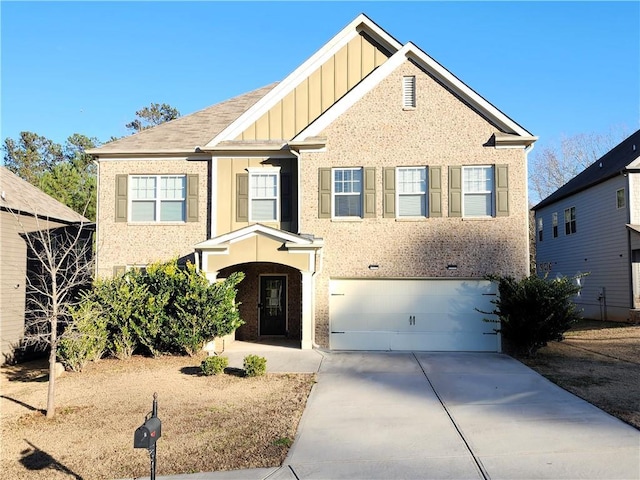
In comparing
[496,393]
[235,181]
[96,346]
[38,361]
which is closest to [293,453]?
[496,393]

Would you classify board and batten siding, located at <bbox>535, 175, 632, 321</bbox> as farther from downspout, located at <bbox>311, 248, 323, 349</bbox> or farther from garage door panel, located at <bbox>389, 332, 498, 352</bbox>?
downspout, located at <bbox>311, 248, 323, 349</bbox>

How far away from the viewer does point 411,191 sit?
1394cm

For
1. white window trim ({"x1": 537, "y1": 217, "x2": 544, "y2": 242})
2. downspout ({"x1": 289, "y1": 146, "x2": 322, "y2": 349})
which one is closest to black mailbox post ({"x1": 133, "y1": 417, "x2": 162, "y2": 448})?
downspout ({"x1": 289, "y1": 146, "x2": 322, "y2": 349})

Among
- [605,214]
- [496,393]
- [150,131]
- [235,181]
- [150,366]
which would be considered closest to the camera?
[496,393]

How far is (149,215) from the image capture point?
1523 cm

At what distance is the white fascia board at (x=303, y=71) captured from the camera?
15.0m

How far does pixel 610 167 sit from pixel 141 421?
66.9ft

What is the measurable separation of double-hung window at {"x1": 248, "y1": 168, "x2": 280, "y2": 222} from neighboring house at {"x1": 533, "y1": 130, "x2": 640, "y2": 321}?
325 inches

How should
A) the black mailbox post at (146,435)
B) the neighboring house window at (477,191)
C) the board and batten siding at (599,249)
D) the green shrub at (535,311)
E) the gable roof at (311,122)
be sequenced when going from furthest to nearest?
the board and batten siding at (599,249) < the neighboring house window at (477,191) < the gable roof at (311,122) < the green shrub at (535,311) < the black mailbox post at (146,435)

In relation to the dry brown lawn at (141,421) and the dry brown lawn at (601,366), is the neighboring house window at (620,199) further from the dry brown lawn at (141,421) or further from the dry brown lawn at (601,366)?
the dry brown lawn at (141,421)

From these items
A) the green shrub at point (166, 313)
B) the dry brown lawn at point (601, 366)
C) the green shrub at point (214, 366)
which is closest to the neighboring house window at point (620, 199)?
the dry brown lawn at point (601, 366)

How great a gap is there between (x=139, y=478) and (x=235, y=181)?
34.1ft

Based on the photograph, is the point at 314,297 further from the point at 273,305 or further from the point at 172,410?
the point at 172,410

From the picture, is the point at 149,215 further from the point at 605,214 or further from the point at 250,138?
the point at 605,214
